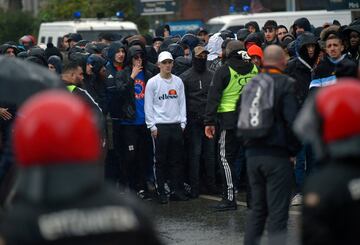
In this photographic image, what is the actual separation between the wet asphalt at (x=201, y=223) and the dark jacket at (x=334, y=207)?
511cm

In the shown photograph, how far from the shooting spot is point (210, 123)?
12.5 metres

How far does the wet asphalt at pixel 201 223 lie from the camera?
11.0 metres

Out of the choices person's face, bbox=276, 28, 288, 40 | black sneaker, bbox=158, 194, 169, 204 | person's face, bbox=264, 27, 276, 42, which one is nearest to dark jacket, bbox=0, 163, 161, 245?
black sneaker, bbox=158, 194, 169, 204

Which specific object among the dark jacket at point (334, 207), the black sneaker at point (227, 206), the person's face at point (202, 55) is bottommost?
the black sneaker at point (227, 206)

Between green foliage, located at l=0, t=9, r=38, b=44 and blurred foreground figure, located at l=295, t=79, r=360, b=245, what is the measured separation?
3040 cm

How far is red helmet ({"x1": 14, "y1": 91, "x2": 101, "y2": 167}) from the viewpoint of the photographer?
372 centimetres

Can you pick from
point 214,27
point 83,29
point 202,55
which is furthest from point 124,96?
point 83,29

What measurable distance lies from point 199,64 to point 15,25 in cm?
2309

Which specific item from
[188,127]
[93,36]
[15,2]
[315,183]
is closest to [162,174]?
[188,127]

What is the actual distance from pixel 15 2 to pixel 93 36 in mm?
21664

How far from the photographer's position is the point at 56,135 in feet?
12.1

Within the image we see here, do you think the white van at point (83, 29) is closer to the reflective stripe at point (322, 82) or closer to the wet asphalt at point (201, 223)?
the wet asphalt at point (201, 223)

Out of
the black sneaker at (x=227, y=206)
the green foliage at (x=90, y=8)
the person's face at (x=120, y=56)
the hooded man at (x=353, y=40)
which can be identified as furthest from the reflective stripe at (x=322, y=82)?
the green foliage at (x=90, y=8)

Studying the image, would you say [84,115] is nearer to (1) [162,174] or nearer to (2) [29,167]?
(2) [29,167]
